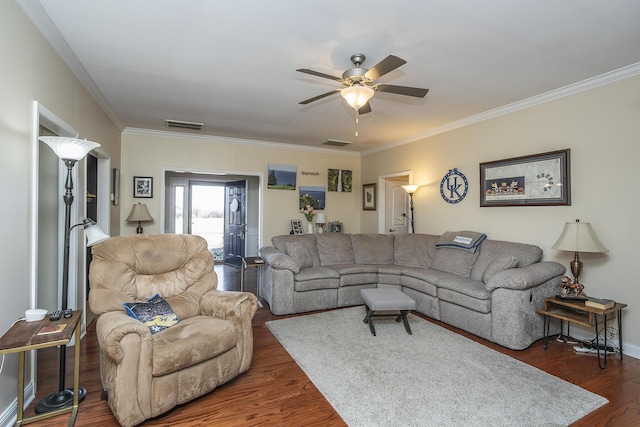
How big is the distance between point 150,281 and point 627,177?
4361 millimetres

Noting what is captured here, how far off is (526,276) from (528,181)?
4.14ft

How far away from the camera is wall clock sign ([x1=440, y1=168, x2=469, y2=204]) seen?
4.46 meters

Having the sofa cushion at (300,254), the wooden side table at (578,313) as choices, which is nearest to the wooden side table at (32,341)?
the sofa cushion at (300,254)

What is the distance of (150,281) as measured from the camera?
254cm

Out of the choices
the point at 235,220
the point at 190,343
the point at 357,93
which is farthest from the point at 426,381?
the point at 235,220

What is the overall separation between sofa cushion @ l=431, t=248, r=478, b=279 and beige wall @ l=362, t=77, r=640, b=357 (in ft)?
1.54

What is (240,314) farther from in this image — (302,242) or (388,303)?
(302,242)

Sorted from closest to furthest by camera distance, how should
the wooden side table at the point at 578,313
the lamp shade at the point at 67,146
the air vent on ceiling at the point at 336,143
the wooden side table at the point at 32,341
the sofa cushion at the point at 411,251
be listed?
the wooden side table at the point at 32,341
the lamp shade at the point at 67,146
the wooden side table at the point at 578,313
the sofa cushion at the point at 411,251
the air vent on ceiling at the point at 336,143

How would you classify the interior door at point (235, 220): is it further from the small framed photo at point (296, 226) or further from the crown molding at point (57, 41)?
the crown molding at point (57, 41)

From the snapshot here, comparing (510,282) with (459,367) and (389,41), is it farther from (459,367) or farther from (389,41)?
(389,41)

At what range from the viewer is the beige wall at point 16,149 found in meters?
1.81

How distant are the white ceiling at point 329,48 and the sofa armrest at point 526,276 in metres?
1.86

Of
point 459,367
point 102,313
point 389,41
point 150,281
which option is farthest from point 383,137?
point 102,313

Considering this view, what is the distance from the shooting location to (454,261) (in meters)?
4.07
